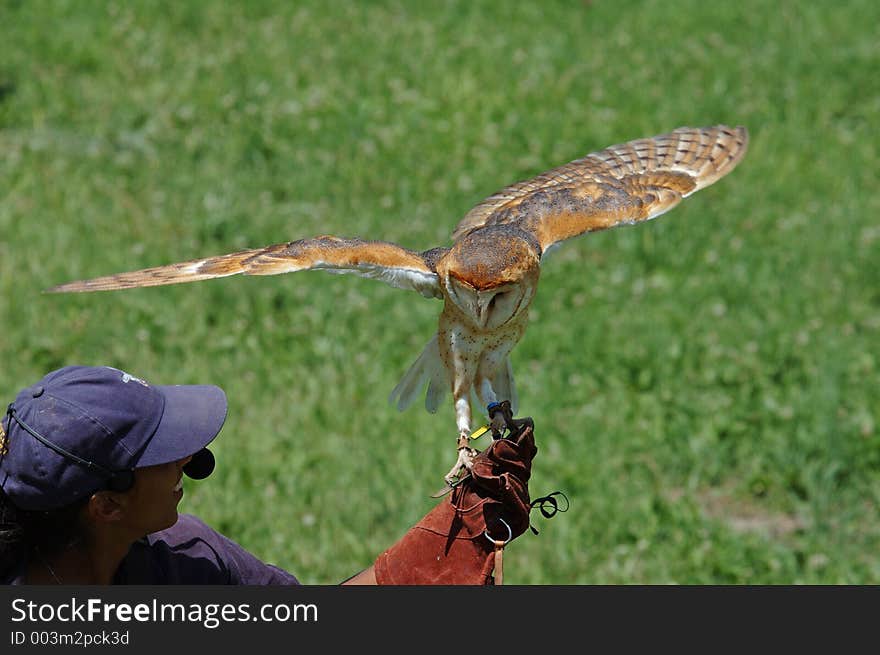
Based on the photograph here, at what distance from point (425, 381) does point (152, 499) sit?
4.54 ft

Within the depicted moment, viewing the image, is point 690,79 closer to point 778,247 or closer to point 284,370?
point 778,247

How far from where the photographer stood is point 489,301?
11.9 feet

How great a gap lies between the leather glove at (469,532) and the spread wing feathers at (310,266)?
67 cm

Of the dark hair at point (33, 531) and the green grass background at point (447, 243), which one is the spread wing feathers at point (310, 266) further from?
the green grass background at point (447, 243)

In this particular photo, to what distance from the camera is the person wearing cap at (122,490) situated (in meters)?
2.83

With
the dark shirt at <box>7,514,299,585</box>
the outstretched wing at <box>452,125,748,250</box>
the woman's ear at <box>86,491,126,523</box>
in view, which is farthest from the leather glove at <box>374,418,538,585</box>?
the outstretched wing at <box>452,125,748,250</box>

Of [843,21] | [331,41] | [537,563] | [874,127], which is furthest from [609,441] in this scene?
[843,21]

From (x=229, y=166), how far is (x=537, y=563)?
468 cm

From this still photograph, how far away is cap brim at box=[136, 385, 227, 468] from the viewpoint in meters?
2.95

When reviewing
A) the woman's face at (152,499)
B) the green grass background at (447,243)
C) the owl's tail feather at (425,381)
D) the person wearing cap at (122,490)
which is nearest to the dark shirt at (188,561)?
the person wearing cap at (122,490)

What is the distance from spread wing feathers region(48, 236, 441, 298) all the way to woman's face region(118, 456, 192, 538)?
0.71 m

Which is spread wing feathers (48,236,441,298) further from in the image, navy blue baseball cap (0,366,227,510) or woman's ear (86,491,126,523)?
woman's ear (86,491,126,523)

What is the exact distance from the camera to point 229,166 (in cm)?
906

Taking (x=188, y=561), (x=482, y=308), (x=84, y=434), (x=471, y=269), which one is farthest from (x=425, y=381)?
(x=84, y=434)
